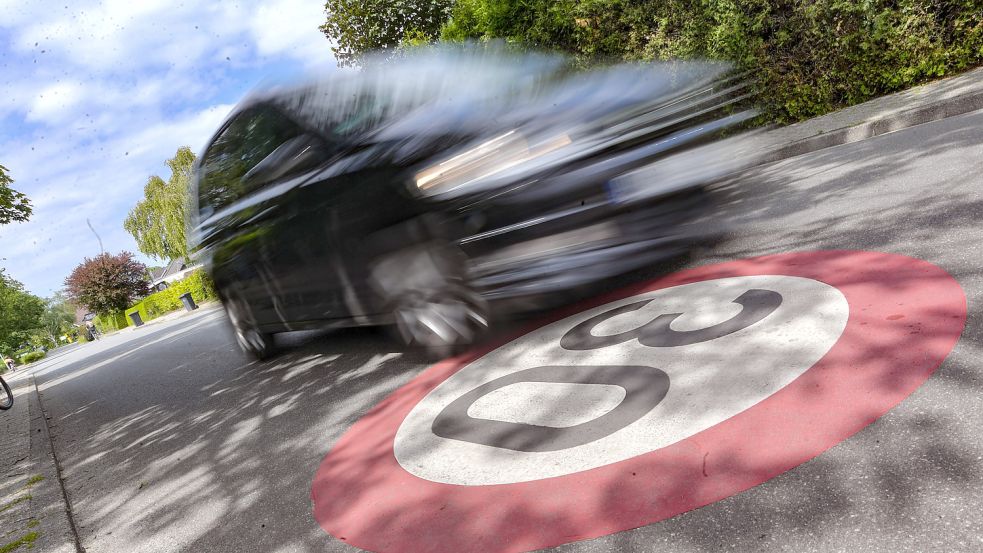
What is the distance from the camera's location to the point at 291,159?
4.52m

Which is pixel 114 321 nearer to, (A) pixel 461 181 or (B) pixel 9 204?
(B) pixel 9 204

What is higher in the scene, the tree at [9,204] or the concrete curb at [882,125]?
the tree at [9,204]

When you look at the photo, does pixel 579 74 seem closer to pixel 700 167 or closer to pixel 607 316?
pixel 700 167

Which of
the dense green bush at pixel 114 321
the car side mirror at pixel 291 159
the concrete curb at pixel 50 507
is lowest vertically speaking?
the concrete curb at pixel 50 507

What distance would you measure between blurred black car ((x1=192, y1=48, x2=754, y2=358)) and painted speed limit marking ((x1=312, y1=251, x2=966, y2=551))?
1.72 feet

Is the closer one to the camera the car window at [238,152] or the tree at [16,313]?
the car window at [238,152]

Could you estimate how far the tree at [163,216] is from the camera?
154ft

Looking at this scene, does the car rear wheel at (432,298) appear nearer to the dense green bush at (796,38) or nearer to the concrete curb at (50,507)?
the concrete curb at (50,507)

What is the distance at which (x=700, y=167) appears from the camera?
14.1 ft

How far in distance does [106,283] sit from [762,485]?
5076 centimetres

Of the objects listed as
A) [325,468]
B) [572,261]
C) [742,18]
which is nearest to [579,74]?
[572,261]

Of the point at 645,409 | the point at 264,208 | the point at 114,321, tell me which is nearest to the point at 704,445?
the point at 645,409

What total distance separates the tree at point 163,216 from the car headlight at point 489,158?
47.8 meters

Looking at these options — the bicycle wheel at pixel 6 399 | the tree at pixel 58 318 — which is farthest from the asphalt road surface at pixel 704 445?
the tree at pixel 58 318
